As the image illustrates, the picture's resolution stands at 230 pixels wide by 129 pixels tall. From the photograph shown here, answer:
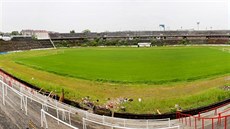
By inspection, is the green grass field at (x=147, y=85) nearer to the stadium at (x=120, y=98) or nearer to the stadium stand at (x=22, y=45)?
the stadium at (x=120, y=98)

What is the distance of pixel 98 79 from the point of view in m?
33.6

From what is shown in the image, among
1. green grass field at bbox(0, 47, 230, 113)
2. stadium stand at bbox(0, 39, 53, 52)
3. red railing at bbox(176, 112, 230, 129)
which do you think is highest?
stadium stand at bbox(0, 39, 53, 52)

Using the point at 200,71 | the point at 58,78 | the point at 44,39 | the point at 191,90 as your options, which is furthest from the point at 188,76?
the point at 44,39

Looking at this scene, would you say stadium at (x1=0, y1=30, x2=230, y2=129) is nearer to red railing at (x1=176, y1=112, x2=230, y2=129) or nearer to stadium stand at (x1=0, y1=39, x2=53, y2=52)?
red railing at (x1=176, y1=112, x2=230, y2=129)

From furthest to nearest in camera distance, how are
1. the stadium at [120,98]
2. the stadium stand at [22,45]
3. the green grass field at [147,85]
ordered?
the stadium stand at [22,45]
the green grass field at [147,85]
the stadium at [120,98]

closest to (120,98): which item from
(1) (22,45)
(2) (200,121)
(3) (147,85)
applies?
(3) (147,85)

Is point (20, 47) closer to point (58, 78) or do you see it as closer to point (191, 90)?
point (58, 78)

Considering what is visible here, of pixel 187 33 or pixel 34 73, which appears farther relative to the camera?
pixel 187 33

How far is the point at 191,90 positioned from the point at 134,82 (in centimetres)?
684

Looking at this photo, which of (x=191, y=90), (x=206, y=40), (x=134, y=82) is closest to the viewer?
(x=191, y=90)

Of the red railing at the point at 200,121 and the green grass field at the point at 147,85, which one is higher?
the green grass field at the point at 147,85

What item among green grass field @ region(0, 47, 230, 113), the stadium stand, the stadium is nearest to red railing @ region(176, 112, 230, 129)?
the stadium

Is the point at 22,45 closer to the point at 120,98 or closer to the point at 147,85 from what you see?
the point at 147,85

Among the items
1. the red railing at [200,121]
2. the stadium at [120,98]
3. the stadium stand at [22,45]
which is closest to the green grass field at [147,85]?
the stadium at [120,98]
